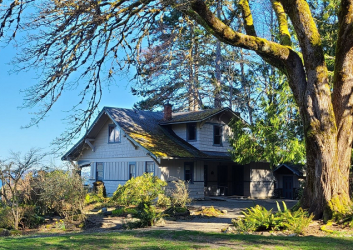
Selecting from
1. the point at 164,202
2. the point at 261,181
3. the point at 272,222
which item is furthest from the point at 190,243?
the point at 261,181

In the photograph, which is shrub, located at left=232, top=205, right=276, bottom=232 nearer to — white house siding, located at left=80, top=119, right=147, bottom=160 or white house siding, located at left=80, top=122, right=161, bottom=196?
white house siding, located at left=80, top=122, right=161, bottom=196

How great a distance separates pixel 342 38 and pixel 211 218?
28.3 ft

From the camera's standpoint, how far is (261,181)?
33938 mm

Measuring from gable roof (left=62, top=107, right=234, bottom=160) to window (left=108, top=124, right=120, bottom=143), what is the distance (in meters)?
0.78

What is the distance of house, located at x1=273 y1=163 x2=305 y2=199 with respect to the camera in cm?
3212

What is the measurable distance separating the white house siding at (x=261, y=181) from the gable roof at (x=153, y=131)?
3139 millimetres

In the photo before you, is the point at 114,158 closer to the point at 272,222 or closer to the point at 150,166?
the point at 150,166

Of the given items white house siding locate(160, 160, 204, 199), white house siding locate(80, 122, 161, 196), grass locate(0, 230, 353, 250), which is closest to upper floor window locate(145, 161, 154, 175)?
white house siding locate(80, 122, 161, 196)

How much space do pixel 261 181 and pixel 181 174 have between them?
8.27m

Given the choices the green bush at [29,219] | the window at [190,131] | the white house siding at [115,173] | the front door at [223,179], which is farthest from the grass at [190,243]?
the front door at [223,179]

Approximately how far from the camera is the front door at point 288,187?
109ft

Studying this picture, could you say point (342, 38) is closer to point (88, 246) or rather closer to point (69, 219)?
point (88, 246)

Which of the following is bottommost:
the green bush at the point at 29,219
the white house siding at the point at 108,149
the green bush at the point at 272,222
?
the green bush at the point at 29,219

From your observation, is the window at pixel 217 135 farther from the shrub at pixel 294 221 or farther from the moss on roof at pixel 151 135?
the shrub at pixel 294 221
